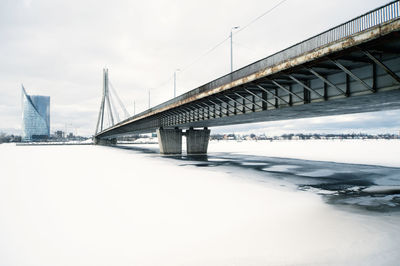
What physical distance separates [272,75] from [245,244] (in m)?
13.9

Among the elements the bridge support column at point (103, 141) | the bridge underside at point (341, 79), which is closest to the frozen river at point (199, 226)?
the bridge underside at point (341, 79)

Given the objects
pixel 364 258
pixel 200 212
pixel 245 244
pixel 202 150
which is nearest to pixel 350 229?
pixel 364 258

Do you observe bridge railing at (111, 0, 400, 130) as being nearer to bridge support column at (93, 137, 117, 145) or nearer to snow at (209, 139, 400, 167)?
snow at (209, 139, 400, 167)

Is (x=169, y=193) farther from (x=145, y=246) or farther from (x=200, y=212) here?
(x=145, y=246)

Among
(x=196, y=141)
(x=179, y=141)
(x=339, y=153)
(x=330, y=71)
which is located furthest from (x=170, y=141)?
(x=330, y=71)

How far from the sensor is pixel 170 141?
166 feet

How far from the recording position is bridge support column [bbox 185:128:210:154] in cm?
5028

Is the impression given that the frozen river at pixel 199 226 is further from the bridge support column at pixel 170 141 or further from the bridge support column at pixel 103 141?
the bridge support column at pixel 103 141

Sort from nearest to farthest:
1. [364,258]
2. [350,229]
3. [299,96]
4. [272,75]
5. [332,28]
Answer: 1. [364,258]
2. [350,229]
3. [332,28]
4. [272,75]
5. [299,96]

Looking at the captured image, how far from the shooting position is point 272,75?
1844 centimetres

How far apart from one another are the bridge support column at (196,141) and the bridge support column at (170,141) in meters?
1.74

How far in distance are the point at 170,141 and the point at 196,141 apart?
487 cm

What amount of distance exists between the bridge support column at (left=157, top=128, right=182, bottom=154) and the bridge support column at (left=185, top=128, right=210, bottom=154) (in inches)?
68.5

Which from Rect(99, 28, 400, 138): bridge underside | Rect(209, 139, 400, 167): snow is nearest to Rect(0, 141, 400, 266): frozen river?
Rect(99, 28, 400, 138): bridge underside
